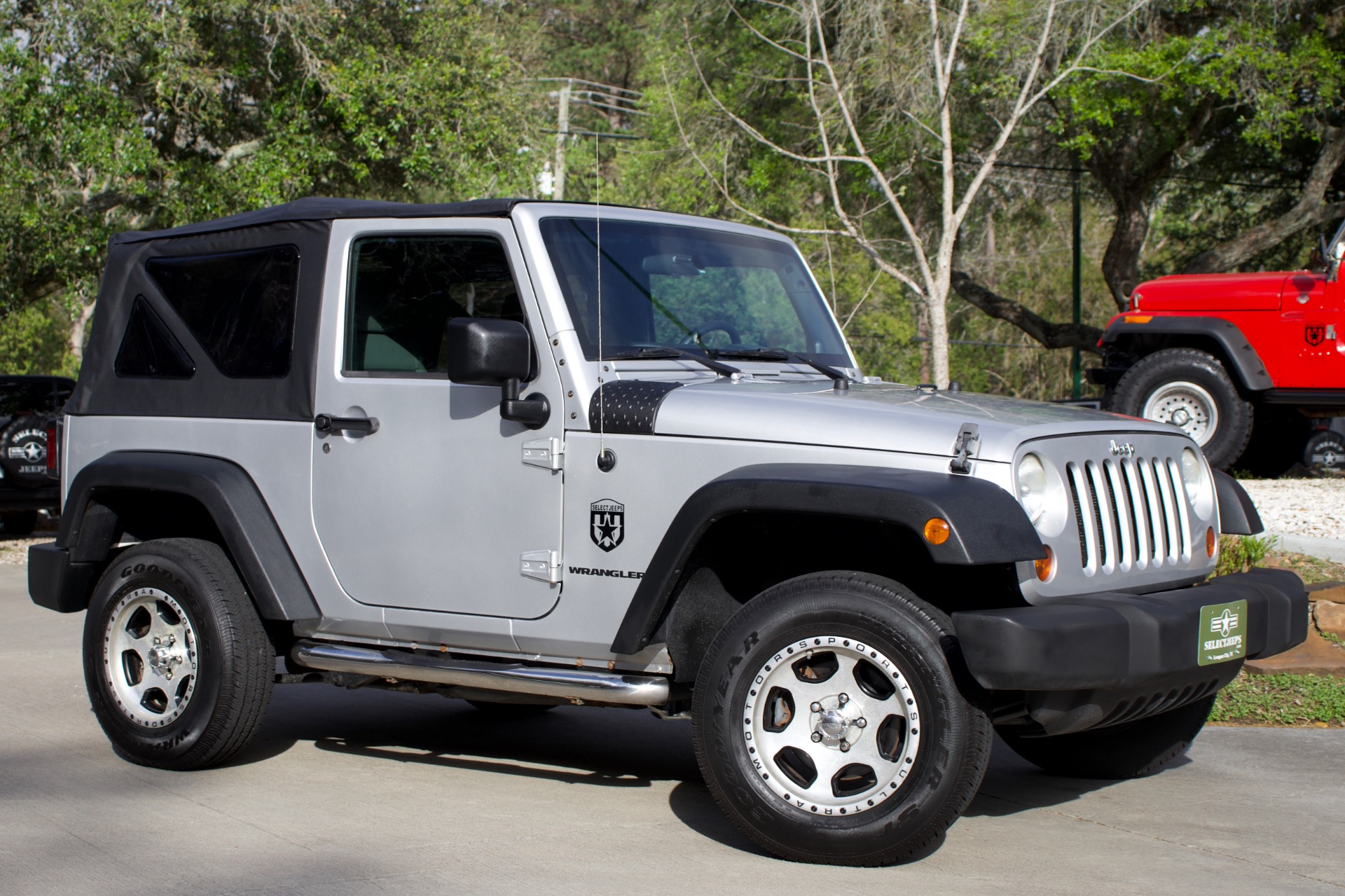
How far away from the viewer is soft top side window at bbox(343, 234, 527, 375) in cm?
518

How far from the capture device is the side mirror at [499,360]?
4.66 metres

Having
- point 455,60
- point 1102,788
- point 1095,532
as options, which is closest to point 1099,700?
point 1095,532

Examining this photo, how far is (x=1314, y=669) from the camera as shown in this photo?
23.9 feet

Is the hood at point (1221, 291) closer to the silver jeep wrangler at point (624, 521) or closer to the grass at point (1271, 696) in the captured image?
the grass at point (1271, 696)

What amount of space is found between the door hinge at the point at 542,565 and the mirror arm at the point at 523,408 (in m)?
0.43

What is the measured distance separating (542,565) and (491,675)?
429 mm

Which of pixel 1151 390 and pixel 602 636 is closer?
pixel 602 636

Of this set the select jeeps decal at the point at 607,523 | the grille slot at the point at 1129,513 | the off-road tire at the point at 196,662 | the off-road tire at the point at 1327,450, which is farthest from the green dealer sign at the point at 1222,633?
the off-road tire at the point at 1327,450

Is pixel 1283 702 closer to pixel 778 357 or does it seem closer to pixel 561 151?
pixel 778 357

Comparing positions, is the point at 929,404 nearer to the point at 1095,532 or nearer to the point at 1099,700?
the point at 1095,532

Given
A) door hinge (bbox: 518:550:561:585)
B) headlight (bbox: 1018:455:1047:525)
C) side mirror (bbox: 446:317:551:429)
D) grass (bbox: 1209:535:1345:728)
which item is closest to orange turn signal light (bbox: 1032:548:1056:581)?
headlight (bbox: 1018:455:1047:525)

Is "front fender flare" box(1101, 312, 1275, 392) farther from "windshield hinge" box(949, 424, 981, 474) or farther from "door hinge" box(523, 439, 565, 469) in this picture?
"door hinge" box(523, 439, 565, 469)

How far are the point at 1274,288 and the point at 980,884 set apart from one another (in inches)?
364

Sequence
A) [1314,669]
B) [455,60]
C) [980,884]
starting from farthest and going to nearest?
1. [455,60]
2. [1314,669]
3. [980,884]
